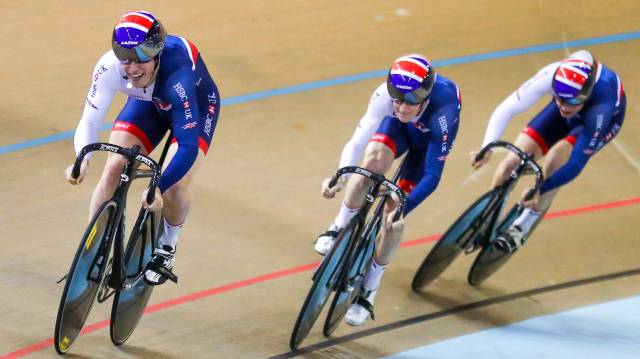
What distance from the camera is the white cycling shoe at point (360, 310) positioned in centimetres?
542

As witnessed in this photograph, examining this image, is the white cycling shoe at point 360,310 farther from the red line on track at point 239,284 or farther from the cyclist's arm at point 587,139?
the cyclist's arm at point 587,139

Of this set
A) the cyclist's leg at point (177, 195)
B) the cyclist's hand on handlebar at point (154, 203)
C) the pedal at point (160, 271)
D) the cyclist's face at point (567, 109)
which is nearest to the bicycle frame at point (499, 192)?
the cyclist's face at point (567, 109)

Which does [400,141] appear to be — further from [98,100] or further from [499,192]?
[98,100]

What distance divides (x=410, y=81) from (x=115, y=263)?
1544 mm

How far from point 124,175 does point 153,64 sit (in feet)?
1.70

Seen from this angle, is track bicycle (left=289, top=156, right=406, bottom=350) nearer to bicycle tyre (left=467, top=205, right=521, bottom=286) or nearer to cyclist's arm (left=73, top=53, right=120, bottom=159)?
bicycle tyre (left=467, top=205, right=521, bottom=286)

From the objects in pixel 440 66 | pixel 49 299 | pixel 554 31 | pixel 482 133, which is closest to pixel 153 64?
pixel 49 299

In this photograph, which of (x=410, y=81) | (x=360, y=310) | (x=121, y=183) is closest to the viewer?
(x=121, y=183)

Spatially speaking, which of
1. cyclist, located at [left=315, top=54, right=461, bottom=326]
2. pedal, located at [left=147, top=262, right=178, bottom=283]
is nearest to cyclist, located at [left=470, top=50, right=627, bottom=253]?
cyclist, located at [left=315, top=54, right=461, bottom=326]

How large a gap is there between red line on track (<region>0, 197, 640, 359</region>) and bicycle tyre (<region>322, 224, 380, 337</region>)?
1.86 feet

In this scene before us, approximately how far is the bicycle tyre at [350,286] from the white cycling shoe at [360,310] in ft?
0.09

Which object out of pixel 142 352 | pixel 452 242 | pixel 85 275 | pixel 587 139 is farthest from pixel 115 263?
pixel 587 139

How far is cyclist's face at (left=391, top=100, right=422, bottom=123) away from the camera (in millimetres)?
5055

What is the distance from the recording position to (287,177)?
6809 mm
